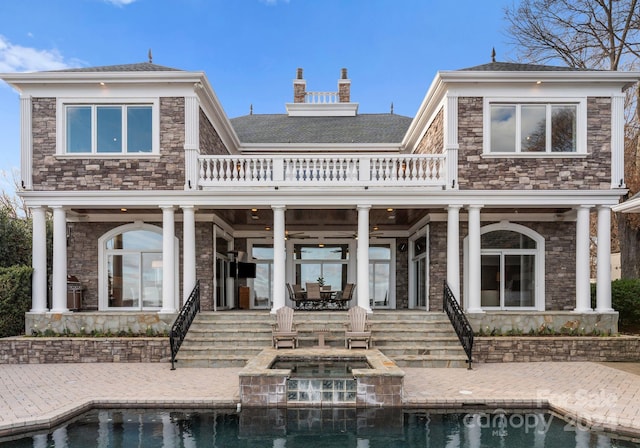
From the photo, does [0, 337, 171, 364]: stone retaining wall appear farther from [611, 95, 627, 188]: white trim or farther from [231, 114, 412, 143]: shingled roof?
[611, 95, 627, 188]: white trim

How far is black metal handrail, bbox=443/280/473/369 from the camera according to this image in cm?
1024

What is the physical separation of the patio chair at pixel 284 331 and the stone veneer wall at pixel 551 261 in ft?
15.1

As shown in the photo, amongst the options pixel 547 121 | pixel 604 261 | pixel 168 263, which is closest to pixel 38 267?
pixel 168 263

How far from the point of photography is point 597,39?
1916cm

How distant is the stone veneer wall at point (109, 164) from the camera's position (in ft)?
40.9

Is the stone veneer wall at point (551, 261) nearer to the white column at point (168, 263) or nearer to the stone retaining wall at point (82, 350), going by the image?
the white column at point (168, 263)

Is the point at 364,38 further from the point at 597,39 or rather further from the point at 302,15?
the point at 597,39

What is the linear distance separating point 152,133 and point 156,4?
16.5 meters

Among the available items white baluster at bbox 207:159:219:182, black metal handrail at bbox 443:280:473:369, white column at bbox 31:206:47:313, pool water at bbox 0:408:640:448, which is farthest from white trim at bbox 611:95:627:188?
white column at bbox 31:206:47:313

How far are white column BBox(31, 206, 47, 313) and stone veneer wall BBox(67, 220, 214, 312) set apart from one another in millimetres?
1936

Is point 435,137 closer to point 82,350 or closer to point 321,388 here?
point 321,388

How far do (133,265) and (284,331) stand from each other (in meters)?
5.98

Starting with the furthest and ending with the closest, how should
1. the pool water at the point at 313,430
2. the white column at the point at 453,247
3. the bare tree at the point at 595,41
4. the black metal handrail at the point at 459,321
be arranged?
the bare tree at the point at 595,41 → the white column at the point at 453,247 → the black metal handrail at the point at 459,321 → the pool water at the point at 313,430

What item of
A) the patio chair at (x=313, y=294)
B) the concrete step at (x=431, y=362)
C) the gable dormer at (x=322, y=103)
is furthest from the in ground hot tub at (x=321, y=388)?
the gable dormer at (x=322, y=103)
